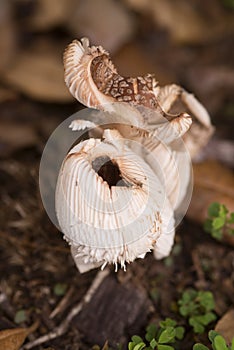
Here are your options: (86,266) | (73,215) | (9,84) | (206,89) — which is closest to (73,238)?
(73,215)

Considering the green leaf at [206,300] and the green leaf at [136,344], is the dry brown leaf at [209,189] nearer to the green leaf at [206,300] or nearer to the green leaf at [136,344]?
the green leaf at [206,300]

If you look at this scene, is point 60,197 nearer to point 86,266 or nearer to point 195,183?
point 86,266

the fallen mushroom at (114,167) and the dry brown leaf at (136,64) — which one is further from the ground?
the fallen mushroom at (114,167)

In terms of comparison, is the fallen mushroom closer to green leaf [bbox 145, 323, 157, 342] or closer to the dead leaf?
green leaf [bbox 145, 323, 157, 342]

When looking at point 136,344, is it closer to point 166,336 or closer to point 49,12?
point 166,336

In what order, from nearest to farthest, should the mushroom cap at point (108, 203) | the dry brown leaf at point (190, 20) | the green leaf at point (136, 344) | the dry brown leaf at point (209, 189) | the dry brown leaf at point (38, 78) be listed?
the mushroom cap at point (108, 203)
the green leaf at point (136, 344)
the dry brown leaf at point (209, 189)
the dry brown leaf at point (38, 78)
the dry brown leaf at point (190, 20)

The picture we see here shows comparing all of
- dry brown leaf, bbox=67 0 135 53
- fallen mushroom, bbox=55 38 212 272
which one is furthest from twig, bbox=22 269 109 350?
dry brown leaf, bbox=67 0 135 53

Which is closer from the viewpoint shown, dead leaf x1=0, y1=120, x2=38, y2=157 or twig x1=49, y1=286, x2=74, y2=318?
twig x1=49, y1=286, x2=74, y2=318

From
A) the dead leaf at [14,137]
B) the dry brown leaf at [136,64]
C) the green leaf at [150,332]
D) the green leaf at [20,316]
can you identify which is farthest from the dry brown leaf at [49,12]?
the green leaf at [150,332]
